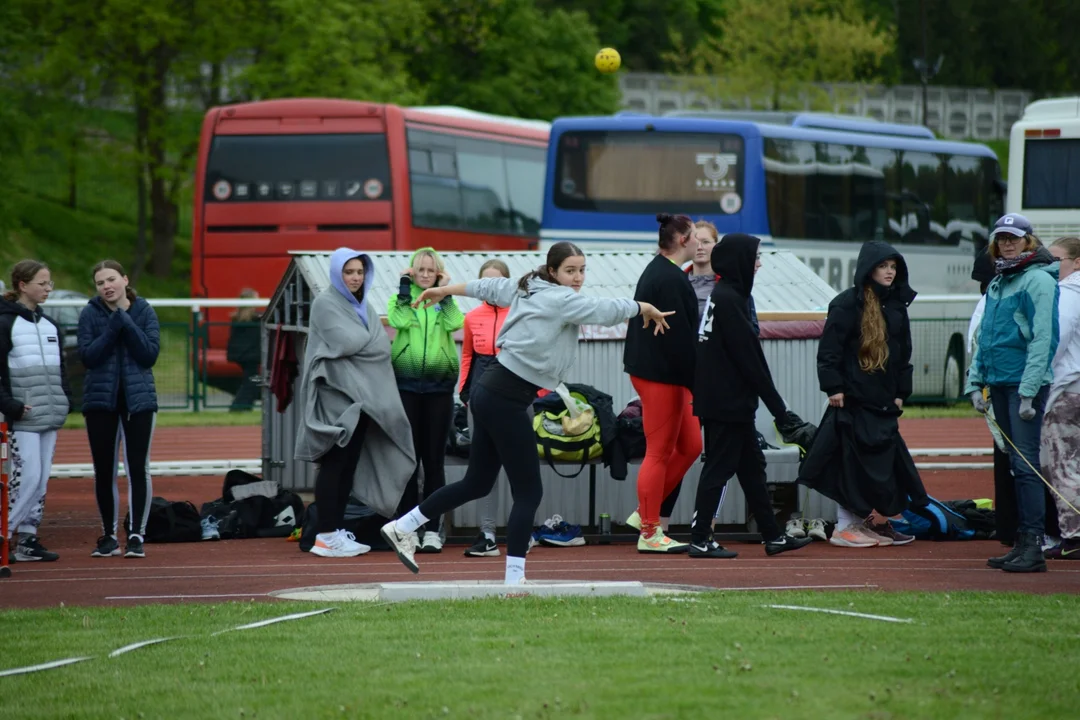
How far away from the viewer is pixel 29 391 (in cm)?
1012

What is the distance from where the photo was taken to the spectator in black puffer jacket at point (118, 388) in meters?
10.0

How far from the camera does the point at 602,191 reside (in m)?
23.0

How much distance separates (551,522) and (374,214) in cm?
1423

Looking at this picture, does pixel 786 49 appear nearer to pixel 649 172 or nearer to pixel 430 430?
pixel 649 172

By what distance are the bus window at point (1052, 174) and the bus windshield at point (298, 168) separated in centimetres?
908

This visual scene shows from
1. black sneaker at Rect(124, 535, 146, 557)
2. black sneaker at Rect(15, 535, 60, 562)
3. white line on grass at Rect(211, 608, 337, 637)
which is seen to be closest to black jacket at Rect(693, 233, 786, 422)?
white line on grass at Rect(211, 608, 337, 637)

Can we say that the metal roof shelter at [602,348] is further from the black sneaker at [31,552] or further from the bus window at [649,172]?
the bus window at [649,172]

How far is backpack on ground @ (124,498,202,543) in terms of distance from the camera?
1099 cm

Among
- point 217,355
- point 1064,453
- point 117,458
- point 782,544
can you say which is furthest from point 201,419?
point 1064,453

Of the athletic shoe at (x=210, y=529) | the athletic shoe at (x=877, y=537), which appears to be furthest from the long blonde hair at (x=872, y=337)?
the athletic shoe at (x=210, y=529)

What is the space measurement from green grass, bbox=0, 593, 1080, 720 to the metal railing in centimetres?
1398

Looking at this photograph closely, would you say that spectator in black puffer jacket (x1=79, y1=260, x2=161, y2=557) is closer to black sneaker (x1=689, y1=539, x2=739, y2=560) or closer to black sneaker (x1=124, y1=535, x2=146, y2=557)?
black sneaker (x1=124, y1=535, x2=146, y2=557)

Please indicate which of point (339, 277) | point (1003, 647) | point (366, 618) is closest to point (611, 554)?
point (339, 277)

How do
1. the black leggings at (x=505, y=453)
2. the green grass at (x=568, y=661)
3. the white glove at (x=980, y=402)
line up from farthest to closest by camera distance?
the white glove at (x=980, y=402) < the black leggings at (x=505, y=453) < the green grass at (x=568, y=661)
